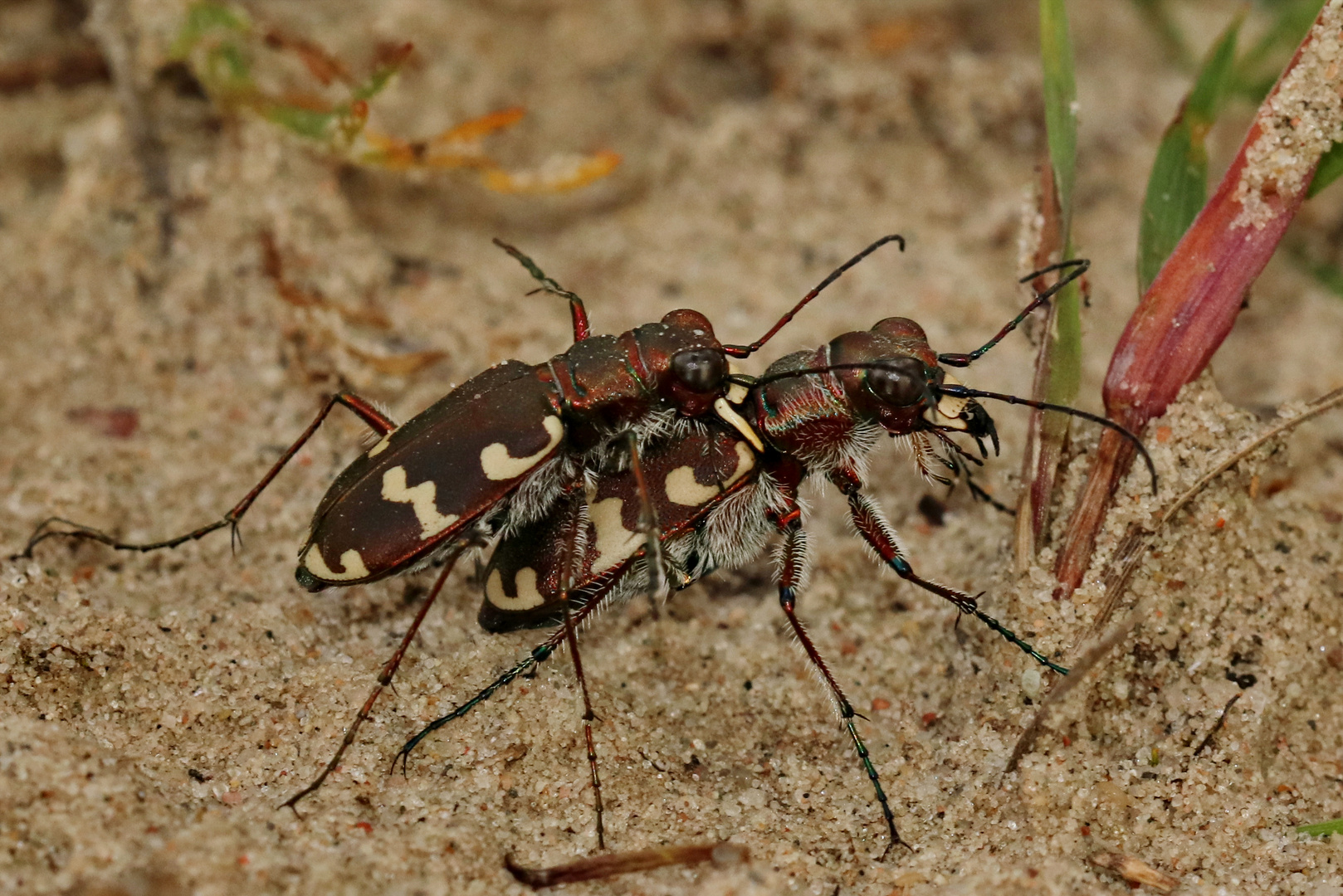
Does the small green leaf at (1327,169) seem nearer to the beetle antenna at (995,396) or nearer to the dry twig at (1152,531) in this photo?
the dry twig at (1152,531)

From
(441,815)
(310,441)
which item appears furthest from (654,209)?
(441,815)

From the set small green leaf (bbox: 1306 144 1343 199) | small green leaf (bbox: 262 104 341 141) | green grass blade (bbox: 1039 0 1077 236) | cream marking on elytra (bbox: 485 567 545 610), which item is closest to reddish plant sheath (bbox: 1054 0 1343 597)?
small green leaf (bbox: 1306 144 1343 199)

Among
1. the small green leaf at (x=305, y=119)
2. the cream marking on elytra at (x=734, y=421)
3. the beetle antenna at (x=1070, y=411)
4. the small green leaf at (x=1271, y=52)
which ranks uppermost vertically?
the small green leaf at (x=305, y=119)

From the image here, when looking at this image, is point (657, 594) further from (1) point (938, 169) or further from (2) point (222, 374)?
(1) point (938, 169)

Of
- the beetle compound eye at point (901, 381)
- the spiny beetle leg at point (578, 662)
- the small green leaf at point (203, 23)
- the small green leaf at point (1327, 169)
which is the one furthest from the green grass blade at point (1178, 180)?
the small green leaf at point (203, 23)

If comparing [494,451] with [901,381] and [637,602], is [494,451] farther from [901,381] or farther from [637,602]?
[901,381]

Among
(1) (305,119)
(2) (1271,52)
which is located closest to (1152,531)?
(2) (1271,52)
